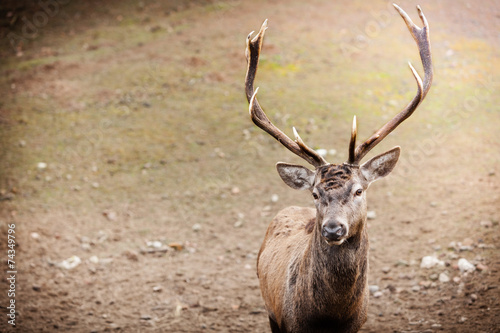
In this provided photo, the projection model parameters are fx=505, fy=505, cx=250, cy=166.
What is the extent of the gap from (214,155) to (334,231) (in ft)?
17.1

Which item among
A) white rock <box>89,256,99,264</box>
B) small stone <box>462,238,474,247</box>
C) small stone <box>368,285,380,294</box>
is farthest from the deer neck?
white rock <box>89,256,99,264</box>

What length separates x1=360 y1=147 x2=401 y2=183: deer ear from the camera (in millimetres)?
4047

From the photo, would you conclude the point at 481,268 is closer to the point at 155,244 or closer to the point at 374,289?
the point at 374,289

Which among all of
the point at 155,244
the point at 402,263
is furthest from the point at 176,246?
the point at 402,263

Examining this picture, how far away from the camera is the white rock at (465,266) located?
18.4ft

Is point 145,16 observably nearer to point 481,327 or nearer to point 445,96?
point 445,96

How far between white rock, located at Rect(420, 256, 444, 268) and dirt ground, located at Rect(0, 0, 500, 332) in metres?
0.06

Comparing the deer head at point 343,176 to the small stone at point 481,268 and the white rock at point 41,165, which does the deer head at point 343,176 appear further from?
the white rock at point 41,165

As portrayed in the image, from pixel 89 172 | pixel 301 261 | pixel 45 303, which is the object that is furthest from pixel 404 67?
pixel 45 303

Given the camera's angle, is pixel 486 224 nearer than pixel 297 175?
No

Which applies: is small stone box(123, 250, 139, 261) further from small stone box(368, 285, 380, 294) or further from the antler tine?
the antler tine

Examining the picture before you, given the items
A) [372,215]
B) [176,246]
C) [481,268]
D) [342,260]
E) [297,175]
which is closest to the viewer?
[342,260]

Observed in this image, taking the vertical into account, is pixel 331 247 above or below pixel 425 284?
above

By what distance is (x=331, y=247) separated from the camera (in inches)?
151
